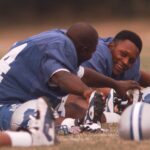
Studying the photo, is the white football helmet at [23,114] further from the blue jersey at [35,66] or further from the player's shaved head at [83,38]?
the player's shaved head at [83,38]

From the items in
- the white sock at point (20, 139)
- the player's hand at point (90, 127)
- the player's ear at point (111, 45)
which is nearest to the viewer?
the white sock at point (20, 139)

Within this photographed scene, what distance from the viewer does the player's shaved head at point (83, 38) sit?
6340 millimetres

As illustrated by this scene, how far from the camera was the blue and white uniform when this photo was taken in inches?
237

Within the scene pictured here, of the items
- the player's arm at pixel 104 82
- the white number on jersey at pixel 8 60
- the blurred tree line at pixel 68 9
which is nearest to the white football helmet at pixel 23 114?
the white number on jersey at pixel 8 60

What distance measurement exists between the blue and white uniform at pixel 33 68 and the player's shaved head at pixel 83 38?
124 millimetres

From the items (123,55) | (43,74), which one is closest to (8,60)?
(43,74)

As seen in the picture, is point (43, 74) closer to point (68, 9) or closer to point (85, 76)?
point (85, 76)

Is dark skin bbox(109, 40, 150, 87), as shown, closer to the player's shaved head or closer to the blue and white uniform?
the player's shaved head

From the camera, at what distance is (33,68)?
6184mm

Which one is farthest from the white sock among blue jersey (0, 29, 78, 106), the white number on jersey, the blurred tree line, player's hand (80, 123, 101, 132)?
the blurred tree line

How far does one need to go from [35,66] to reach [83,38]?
0.50 meters

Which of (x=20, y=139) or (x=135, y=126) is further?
(x=135, y=126)

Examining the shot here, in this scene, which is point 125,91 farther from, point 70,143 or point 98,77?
point 70,143

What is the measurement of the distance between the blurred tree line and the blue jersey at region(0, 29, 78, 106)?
23.3 m
